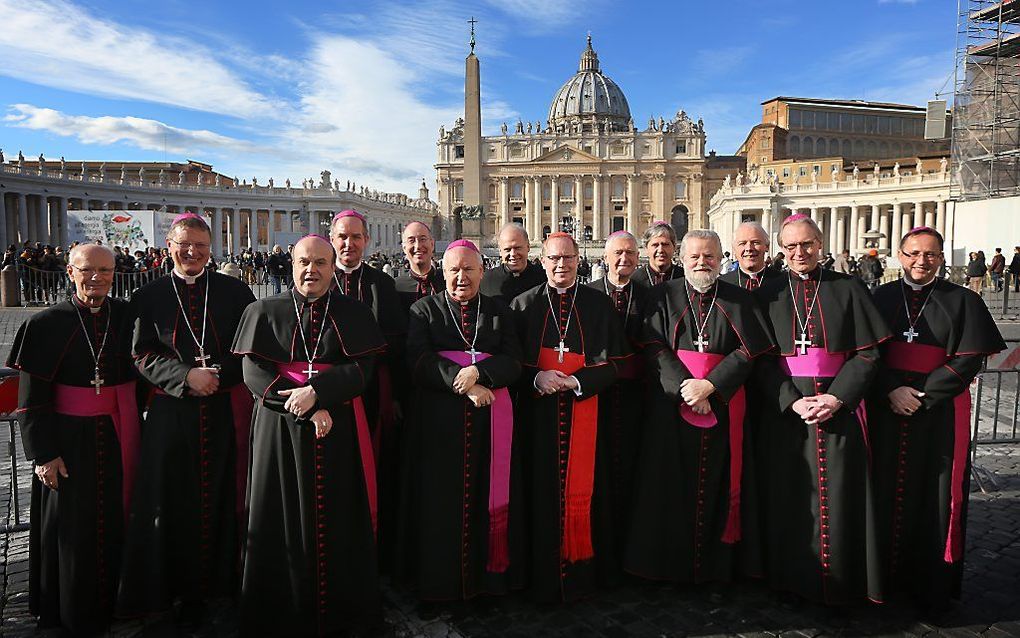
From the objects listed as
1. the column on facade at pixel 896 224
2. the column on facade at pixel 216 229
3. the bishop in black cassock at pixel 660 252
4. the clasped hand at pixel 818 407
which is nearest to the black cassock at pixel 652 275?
the bishop in black cassock at pixel 660 252

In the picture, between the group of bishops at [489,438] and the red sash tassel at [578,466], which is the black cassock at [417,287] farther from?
the red sash tassel at [578,466]

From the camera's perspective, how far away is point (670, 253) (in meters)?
5.32

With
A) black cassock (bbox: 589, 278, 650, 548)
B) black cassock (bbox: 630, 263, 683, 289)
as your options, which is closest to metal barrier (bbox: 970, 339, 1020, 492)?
black cassock (bbox: 630, 263, 683, 289)

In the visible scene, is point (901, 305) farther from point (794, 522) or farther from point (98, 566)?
point (98, 566)

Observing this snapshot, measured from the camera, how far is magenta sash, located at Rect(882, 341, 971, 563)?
3789 millimetres

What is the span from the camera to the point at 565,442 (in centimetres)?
393

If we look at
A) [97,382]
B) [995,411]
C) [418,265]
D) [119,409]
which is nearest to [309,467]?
[119,409]

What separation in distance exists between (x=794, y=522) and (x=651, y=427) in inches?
37.2

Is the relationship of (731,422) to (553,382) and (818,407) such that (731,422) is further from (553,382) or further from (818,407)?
(553,382)

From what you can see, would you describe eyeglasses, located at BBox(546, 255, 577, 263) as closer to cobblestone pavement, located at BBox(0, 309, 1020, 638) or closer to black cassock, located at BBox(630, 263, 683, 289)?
black cassock, located at BBox(630, 263, 683, 289)

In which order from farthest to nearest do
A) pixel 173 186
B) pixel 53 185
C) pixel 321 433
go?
1. pixel 173 186
2. pixel 53 185
3. pixel 321 433

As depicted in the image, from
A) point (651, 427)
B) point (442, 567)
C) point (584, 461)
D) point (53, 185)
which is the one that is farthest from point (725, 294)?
point (53, 185)

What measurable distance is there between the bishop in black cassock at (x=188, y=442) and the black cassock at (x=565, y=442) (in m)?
1.64

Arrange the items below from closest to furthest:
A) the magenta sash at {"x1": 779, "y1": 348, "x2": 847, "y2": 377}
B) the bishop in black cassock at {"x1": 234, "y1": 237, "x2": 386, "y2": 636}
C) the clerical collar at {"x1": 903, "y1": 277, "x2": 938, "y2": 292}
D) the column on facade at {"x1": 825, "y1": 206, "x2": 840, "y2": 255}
Result: the bishop in black cassock at {"x1": 234, "y1": 237, "x2": 386, "y2": 636} → the magenta sash at {"x1": 779, "y1": 348, "x2": 847, "y2": 377} → the clerical collar at {"x1": 903, "y1": 277, "x2": 938, "y2": 292} → the column on facade at {"x1": 825, "y1": 206, "x2": 840, "y2": 255}
